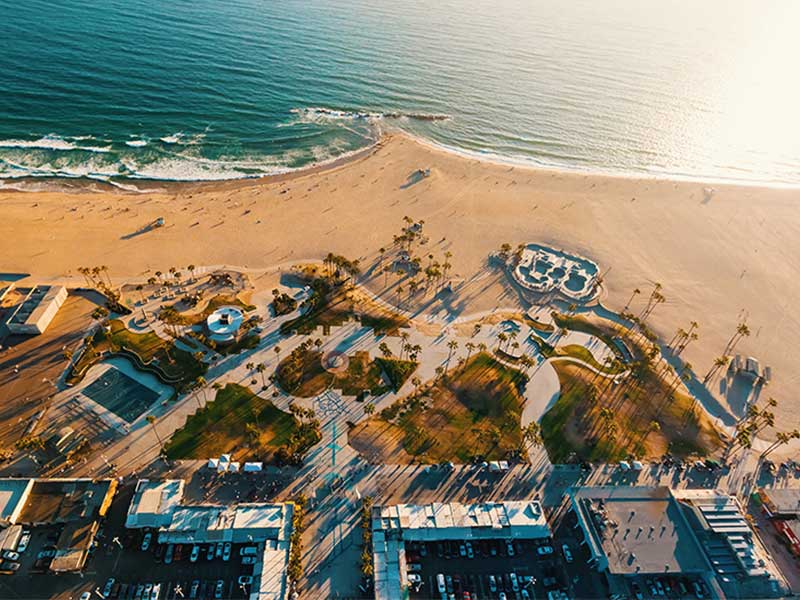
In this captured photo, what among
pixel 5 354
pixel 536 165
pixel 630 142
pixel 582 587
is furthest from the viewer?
pixel 630 142

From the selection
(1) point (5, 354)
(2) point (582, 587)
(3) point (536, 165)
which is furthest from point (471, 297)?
(1) point (5, 354)

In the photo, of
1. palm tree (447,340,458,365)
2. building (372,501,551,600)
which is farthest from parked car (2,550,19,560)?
palm tree (447,340,458,365)

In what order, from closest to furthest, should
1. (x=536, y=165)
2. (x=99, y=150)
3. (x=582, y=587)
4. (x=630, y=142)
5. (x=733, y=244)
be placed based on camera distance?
(x=582, y=587) < (x=733, y=244) < (x=99, y=150) < (x=536, y=165) < (x=630, y=142)

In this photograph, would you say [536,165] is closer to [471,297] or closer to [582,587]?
[471,297]

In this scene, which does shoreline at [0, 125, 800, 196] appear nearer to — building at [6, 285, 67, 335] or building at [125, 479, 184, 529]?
building at [6, 285, 67, 335]

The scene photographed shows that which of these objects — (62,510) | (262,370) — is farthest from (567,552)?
(62,510)

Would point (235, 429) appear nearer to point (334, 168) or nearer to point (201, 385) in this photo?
point (201, 385)

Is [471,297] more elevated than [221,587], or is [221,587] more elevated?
[471,297]
